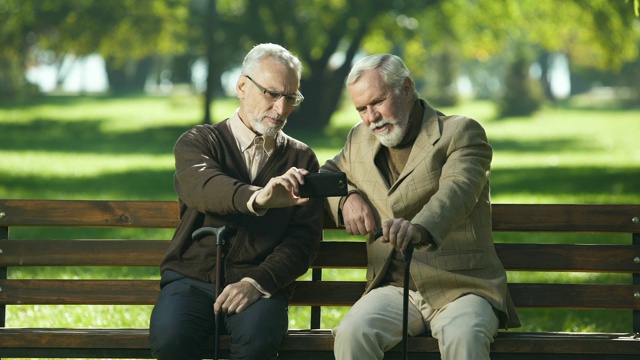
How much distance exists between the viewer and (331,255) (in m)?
5.50

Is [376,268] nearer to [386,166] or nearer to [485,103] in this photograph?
[386,166]

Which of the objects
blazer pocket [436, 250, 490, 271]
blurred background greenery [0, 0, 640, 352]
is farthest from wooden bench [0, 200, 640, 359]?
blurred background greenery [0, 0, 640, 352]

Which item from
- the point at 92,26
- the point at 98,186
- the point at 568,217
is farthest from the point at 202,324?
the point at 92,26

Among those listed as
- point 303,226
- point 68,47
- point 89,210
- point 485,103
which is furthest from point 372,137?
point 485,103

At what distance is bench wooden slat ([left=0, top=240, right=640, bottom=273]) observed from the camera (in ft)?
17.8

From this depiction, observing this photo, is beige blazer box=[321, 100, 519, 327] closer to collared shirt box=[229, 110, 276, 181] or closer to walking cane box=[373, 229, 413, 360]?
walking cane box=[373, 229, 413, 360]

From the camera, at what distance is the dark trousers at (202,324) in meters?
4.72

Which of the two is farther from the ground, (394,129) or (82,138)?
(394,129)

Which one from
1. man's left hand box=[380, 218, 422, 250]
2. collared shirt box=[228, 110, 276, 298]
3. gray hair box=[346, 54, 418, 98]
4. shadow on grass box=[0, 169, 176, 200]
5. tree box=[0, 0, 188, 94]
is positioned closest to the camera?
man's left hand box=[380, 218, 422, 250]

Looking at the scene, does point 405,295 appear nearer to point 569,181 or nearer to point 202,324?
point 202,324

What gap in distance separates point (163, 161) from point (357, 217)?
2194 cm

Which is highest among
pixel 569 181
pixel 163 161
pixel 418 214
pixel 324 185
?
pixel 324 185

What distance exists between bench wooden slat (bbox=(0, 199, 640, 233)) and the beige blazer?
54 centimetres

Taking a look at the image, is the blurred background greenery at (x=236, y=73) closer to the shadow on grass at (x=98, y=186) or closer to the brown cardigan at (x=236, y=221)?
the shadow on grass at (x=98, y=186)
